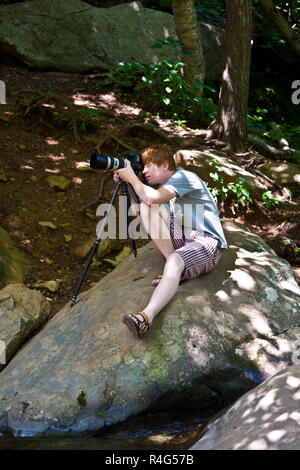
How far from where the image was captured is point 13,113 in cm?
635

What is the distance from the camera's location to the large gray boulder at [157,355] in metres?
2.75

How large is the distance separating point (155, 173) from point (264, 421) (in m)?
1.83

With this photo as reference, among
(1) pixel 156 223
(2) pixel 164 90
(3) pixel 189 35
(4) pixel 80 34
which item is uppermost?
(3) pixel 189 35

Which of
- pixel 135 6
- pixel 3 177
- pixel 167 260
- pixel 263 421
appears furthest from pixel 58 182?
pixel 135 6

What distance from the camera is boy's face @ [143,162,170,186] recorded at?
3410 millimetres

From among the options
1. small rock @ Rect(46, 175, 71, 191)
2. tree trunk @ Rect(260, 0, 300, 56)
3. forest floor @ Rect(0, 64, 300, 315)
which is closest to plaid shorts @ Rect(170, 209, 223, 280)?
forest floor @ Rect(0, 64, 300, 315)

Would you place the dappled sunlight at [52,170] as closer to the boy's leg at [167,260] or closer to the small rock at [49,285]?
the small rock at [49,285]

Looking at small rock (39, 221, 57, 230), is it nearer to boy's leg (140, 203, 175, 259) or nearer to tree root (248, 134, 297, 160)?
boy's leg (140, 203, 175, 259)

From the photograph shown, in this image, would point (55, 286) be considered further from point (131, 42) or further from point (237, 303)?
point (131, 42)

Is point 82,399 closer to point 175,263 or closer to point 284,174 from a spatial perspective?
point 175,263

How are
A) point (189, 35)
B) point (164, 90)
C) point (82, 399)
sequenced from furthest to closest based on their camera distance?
point (189, 35) < point (164, 90) < point (82, 399)

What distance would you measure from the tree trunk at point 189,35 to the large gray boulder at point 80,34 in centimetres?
58

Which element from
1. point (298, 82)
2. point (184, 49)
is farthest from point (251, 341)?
point (298, 82)

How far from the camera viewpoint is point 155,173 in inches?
135
